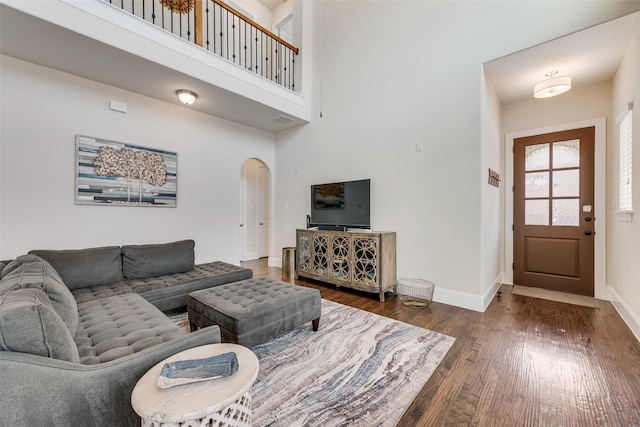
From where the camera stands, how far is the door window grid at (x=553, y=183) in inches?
139

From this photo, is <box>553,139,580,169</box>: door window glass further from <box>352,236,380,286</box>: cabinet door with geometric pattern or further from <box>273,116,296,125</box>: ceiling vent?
<box>273,116,296,125</box>: ceiling vent

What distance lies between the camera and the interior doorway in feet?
19.7

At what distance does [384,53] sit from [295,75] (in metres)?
1.66

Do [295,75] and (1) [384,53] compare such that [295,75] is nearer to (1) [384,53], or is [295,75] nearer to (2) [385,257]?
(1) [384,53]

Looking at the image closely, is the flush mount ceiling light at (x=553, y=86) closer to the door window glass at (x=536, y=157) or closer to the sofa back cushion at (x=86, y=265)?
the door window glass at (x=536, y=157)

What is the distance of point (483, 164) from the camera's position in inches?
119

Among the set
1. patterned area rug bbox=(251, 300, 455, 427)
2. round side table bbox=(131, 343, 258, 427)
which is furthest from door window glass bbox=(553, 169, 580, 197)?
round side table bbox=(131, 343, 258, 427)

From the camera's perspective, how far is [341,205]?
4.10 meters

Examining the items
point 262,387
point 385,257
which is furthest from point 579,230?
point 262,387

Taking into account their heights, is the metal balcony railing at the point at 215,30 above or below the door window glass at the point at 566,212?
above

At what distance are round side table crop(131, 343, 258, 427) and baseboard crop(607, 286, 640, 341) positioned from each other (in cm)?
336

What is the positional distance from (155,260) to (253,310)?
6.12ft

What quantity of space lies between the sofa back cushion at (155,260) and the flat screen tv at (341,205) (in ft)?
6.67

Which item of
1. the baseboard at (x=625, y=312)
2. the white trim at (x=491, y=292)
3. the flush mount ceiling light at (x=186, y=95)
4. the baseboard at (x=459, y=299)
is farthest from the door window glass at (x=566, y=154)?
the flush mount ceiling light at (x=186, y=95)
